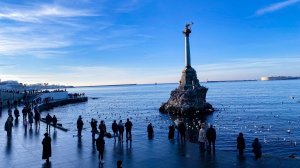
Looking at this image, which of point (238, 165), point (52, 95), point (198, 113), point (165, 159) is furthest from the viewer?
point (52, 95)

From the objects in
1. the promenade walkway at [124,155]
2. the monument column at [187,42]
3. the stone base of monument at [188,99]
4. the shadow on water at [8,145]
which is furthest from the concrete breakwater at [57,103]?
the promenade walkway at [124,155]

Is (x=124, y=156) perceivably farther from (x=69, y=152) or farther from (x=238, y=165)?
(x=238, y=165)

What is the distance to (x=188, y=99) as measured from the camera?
68.6 m

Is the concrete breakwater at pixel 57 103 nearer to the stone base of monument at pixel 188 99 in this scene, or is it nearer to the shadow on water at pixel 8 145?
the stone base of monument at pixel 188 99

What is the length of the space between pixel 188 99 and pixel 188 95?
2.78ft

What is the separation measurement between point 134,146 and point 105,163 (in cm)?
397

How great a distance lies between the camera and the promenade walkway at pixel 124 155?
46.1 feet

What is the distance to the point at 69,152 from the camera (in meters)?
16.6

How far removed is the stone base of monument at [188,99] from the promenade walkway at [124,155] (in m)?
47.9

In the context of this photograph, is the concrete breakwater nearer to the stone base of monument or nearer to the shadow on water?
the stone base of monument

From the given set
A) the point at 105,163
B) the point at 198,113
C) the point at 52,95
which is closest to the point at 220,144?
the point at 105,163

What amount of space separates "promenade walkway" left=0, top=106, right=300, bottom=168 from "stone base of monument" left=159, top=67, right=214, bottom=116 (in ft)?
157

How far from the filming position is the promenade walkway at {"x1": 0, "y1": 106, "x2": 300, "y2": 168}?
46.1ft

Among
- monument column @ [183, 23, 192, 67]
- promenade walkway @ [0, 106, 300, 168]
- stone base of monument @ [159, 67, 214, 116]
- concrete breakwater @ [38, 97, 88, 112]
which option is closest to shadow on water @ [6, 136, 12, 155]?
promenade walkway @ [0, 106, 300, 168]
